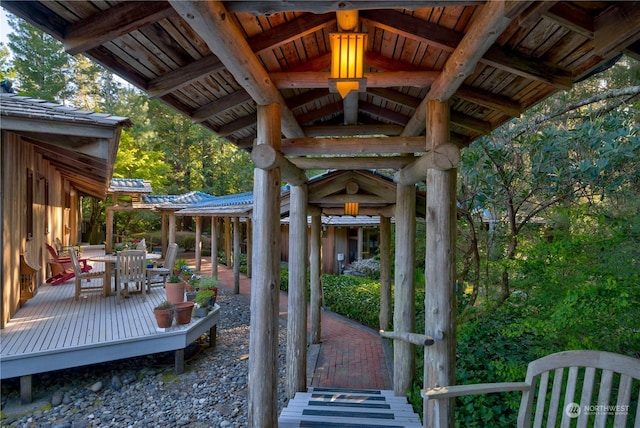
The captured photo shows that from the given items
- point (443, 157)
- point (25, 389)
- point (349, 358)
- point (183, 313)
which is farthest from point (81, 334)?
point (443, 157)

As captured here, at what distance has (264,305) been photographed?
3.06m

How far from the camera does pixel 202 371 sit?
5.57m

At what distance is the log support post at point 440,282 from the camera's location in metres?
3.00

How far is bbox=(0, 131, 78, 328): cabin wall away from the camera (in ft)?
17.0

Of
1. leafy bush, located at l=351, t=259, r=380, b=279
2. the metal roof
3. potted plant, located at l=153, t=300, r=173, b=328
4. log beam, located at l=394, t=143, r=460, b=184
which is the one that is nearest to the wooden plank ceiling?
log beam, located at l=394, t=143, r=460, b=184

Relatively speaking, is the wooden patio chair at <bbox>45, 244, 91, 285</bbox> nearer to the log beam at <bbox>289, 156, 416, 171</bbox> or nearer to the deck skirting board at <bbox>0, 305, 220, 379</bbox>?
the deck skirting board at <bbox>0, 305, 220, 379</bbox>

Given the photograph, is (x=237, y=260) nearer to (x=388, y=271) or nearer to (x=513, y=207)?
(x=388, y=271)

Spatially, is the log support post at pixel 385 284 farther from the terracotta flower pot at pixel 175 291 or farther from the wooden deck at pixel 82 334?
the terracotta flower pot at pixel 175 291

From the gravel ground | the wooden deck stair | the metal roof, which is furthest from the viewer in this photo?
the metal roof

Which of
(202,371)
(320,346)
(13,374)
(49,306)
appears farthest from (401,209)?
(49,306)

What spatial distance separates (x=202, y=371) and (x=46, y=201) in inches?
251

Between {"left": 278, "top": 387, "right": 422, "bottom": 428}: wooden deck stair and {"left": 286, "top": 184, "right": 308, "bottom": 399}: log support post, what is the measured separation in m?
0.25

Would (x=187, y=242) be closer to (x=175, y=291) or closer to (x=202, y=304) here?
(x=175, y=291)

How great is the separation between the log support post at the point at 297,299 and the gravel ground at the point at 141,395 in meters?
0.42
